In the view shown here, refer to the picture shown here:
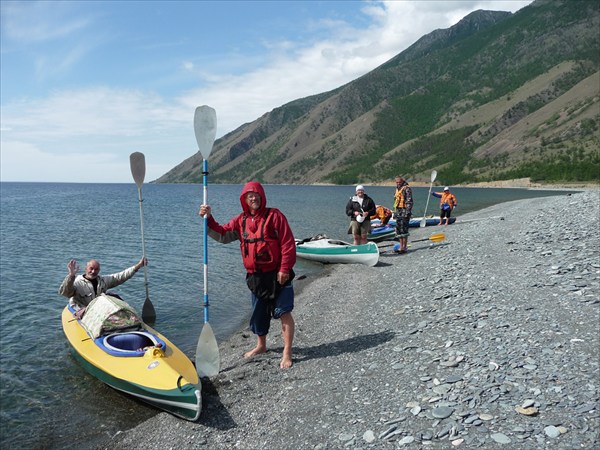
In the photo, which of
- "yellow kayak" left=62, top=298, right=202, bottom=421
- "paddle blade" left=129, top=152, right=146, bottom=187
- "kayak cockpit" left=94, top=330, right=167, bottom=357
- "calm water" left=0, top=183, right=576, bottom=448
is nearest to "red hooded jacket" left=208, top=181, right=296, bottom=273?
"yellow kayak" left=62, top=298, right=202, bottom=421

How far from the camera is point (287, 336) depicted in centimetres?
817

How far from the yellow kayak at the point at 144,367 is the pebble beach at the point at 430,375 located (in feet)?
1.21

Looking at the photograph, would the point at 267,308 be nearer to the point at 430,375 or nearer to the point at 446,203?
the point at 430,375

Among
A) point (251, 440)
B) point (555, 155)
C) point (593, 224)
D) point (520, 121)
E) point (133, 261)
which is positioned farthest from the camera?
point (520, 121)

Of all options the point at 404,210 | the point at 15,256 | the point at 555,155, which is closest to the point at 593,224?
the point at 404,210

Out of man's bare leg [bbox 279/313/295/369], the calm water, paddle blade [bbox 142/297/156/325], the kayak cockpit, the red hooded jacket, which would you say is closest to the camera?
the red hooded jacket

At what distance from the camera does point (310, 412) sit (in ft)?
21.5

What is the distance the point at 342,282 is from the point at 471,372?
9.69 meters

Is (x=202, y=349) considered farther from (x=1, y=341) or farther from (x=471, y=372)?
(x=1, y=341)

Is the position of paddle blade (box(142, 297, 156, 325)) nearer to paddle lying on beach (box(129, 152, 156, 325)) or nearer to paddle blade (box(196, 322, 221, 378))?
paddle lying on beach (box(129, 152, 156, 325))

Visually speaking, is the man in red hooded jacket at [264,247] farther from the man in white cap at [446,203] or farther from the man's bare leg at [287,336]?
the man in white cap at [446,203]

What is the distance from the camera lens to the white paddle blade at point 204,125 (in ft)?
30.7

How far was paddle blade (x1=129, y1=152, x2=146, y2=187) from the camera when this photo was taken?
13.6 m

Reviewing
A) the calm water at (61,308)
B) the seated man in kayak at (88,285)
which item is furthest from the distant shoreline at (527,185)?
the seated man in kayak at (88,285)
